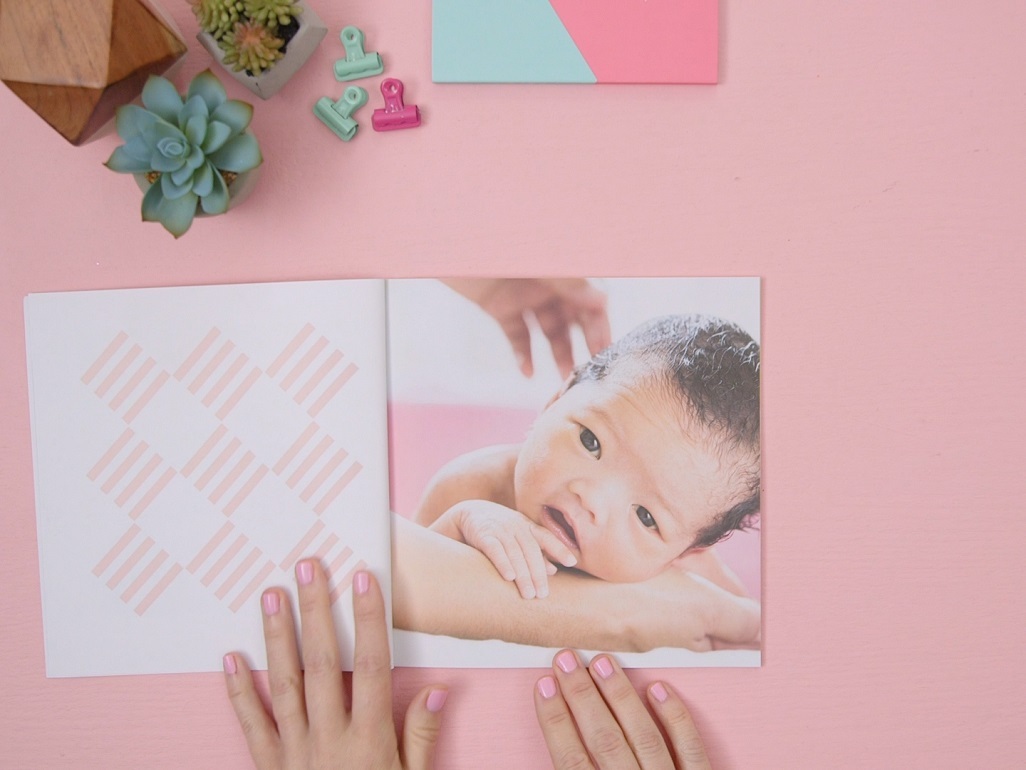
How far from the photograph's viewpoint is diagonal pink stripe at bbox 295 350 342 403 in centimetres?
60

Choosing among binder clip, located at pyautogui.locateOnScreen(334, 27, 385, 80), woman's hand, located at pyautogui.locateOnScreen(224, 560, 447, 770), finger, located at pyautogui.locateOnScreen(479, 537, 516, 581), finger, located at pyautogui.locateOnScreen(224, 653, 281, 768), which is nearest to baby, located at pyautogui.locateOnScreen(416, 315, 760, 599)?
finger, located at pyautogui.locateOnScreen(479, 537, 516, 581)

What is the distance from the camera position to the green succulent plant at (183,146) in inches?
20.5

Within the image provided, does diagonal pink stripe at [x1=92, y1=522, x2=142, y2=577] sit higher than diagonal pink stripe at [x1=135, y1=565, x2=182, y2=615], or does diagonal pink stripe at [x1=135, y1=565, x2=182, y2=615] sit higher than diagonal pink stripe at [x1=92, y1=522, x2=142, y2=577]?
diagonal pink stripe at [x1=92, y1=522, x2=142, y2=577]

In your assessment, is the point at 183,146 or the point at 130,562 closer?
the point at 183,146

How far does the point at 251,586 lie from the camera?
0.62m

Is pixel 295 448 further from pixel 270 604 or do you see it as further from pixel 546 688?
pixel 546 688

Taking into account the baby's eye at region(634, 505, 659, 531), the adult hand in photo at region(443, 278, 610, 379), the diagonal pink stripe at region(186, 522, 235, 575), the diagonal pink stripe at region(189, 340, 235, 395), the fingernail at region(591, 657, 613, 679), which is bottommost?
the fingernail at region(591, 657, 613, 679)

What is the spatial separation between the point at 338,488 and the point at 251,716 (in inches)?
8.4

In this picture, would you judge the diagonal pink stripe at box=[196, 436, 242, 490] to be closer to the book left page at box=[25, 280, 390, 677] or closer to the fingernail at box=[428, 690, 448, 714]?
the book left page at box=[25, 280, 390, 677]

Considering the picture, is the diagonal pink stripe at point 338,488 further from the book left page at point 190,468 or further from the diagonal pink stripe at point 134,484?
the diagonal pink stripe at point 134,484

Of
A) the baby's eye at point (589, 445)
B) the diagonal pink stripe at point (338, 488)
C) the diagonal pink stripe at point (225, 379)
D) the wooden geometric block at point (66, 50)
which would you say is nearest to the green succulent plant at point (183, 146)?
the wooden geometric block at point (66, 50)

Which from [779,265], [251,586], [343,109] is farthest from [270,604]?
[779,265]

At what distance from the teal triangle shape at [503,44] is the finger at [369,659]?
0.45 m

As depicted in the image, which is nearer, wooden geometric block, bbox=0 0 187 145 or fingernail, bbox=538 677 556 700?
wooden geometric block, bbox=0 0 187 145
